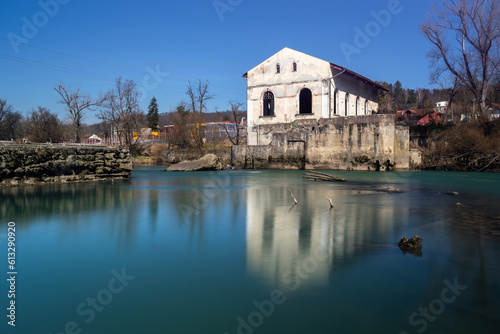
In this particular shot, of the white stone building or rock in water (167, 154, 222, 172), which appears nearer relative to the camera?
rock in water (167, 154, 222, 172)

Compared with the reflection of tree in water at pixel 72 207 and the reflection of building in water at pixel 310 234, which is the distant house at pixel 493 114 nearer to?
the reflection of building in water at pixel 310 234

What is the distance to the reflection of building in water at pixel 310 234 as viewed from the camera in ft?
16.6

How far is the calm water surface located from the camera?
3.60 meters

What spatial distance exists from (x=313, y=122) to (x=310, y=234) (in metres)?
23.9

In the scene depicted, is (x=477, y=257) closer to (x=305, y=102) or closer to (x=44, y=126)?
(x=305, y=102)

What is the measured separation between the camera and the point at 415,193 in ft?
45.9

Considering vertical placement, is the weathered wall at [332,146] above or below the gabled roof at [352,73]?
below

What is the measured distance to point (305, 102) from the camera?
36.6 metres

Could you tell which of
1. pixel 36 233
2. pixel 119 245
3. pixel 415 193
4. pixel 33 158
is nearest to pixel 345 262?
pixel 119 245

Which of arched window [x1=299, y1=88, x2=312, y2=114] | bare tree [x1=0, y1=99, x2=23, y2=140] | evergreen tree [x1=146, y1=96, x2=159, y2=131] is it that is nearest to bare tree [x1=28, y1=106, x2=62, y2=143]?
bare tree [x1=0, y1=99, x2=23, y2=140]

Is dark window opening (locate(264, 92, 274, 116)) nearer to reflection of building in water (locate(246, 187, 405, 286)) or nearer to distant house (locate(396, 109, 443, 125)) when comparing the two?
distant house (locate(396, 109, 443, 125))

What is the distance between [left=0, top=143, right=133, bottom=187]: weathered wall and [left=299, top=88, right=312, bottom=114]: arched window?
759 inches

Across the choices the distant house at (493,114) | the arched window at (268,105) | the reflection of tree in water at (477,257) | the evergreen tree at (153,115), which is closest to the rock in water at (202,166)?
the arched window at (268,105)

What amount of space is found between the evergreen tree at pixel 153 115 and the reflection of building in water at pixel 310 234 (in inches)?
2889
